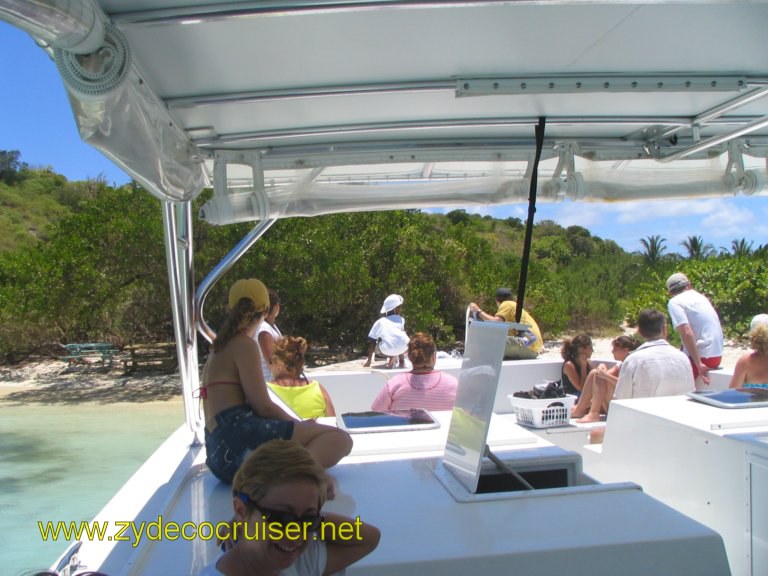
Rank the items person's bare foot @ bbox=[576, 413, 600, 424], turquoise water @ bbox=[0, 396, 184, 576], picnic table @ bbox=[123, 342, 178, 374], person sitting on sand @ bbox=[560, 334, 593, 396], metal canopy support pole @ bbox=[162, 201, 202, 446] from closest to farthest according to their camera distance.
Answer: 1. metal canopy support pole @ bbox=[162, 201, 202, 446]
2. person's bare foot @ bbox=[576, 413, 600, 424]
3. person sitting on sand @ bbox=[560, 334, 593, 396]
4. turquoise water @ bbox=[0, 396, 184, 576]
5. picnic table @ bbox=[123, 342, 178, 374]

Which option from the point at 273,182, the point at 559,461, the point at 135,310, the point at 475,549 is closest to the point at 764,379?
the point at 559,461

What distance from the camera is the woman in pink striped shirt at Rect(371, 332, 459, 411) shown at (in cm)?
312

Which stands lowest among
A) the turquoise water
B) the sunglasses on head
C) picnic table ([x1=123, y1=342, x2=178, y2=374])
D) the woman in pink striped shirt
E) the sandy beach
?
the turquoise water

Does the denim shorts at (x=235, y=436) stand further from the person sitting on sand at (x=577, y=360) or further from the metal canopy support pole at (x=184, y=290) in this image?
the person sitting on sand at (x=577, y=360)

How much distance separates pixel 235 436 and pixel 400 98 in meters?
1.44

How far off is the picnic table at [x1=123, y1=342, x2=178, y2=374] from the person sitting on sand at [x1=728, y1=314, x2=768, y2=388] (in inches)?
562

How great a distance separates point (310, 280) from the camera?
13.9 meters

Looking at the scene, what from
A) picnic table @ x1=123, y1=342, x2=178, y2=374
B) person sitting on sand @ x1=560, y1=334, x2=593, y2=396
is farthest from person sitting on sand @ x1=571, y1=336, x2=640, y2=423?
Result: picnic table @ x1=123, y1=342, x2=178, y2=374

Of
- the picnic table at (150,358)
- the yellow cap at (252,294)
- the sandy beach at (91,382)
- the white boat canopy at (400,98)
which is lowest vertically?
the sandy beach at (91,382)

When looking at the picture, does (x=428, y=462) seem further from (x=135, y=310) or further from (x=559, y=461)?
(x=135, y=310)

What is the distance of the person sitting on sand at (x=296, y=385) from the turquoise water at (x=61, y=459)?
4.11 m

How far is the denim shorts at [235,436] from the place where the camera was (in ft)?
6.75

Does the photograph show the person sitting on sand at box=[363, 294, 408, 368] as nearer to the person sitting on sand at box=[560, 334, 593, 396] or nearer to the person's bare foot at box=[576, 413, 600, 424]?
the person sitting on sand at box=[560, 334, 593, 396]

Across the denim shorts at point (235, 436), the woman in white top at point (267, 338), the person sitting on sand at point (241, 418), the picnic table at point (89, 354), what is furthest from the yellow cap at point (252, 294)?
the picnic table at point (89, 354)
